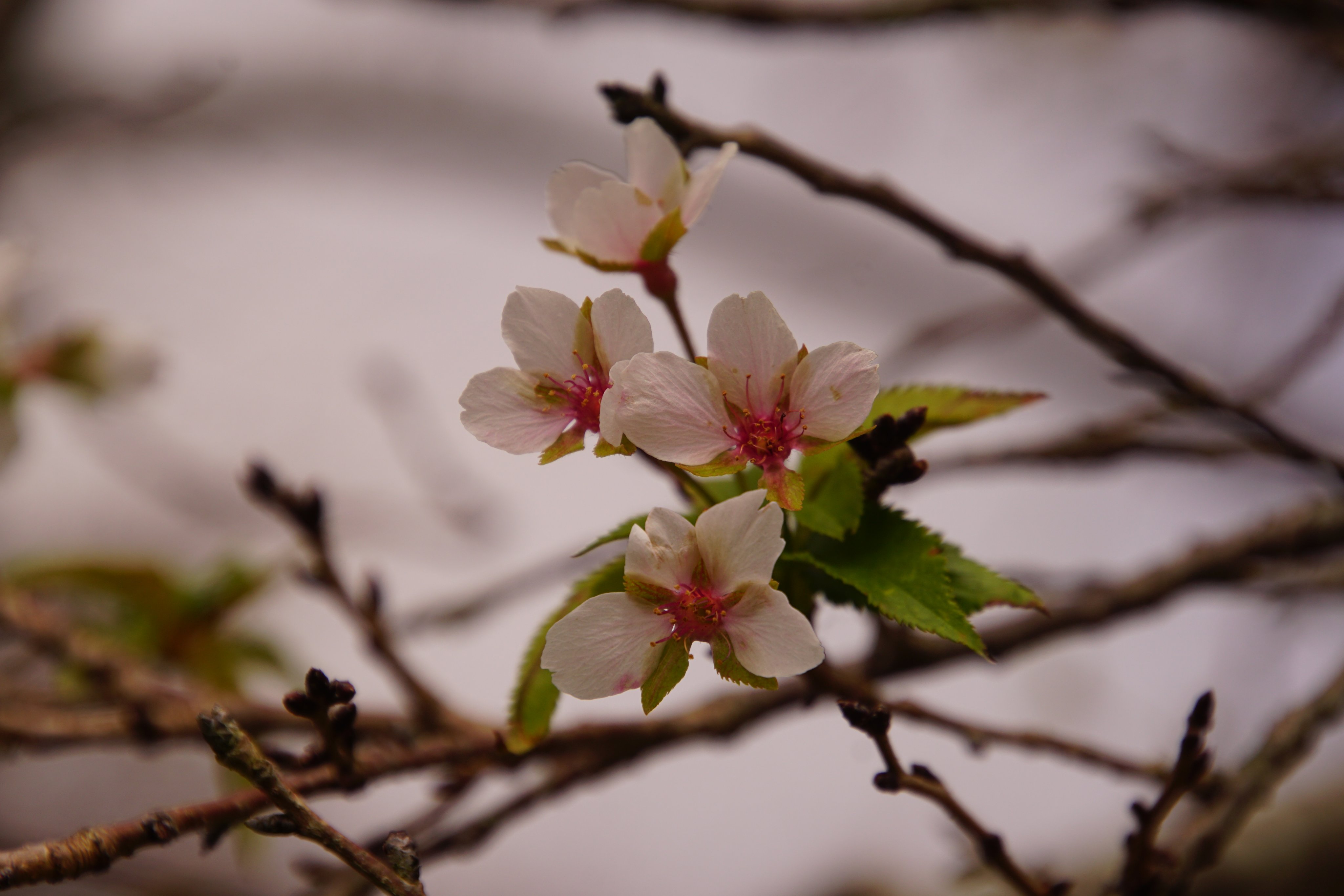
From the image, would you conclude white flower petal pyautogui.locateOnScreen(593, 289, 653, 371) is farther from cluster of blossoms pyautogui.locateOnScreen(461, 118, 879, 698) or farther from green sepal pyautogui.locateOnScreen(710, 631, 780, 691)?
green sepal pyautogui.locateOnScreen(710, 631, 780, 691)

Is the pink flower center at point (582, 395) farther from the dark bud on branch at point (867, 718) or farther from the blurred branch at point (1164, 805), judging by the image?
the blurred branch at point (1164, 805)

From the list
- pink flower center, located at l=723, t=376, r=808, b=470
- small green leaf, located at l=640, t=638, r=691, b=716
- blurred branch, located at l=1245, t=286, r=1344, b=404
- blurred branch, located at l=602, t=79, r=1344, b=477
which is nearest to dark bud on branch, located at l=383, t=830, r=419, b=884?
small green leaf, located at l=640, t=638, r=691, b=716

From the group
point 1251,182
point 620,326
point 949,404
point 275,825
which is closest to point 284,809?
point 275,825

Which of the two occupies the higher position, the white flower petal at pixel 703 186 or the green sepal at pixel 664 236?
the white flower petal at pixel 703 186

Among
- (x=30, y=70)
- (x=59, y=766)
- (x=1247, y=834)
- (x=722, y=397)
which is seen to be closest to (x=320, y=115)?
(x=30, y=70)

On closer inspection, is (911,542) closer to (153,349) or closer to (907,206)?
(907,206)

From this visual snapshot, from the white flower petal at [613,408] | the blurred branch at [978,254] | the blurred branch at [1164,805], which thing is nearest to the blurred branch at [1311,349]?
the blurred branch at [978,254]
